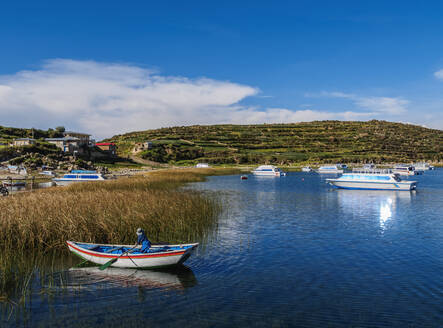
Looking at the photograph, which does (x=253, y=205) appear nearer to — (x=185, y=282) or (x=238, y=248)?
(x=238, y=248)

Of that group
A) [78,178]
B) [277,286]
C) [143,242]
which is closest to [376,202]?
[277,286]

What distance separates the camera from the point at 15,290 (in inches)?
659

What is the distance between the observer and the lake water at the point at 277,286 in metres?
14.3

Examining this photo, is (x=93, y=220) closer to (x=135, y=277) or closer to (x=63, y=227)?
(x=63, y=227)

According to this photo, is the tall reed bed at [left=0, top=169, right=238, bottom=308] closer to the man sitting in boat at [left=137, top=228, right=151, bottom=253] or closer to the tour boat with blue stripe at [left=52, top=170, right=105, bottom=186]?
the man sitting in boat at [left=137, top=228, right=151, bottom=253]

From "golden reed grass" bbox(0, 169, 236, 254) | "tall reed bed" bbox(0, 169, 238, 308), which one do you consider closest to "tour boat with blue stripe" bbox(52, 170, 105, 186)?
"golden reed grass" bbox(0, 169, 236, 254)

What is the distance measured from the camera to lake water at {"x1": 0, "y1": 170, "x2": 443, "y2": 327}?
14266 mm

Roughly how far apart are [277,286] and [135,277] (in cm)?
737

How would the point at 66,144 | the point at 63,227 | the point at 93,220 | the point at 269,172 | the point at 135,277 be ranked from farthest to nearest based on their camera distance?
the point at 66,144 → the point at 269,172 → the point at 93,220 → the point at 63,227 → the point at 135,277

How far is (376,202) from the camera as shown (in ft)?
159

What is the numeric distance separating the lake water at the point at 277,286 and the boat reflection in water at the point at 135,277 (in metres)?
0.05

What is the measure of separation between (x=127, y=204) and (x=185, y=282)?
13308mm

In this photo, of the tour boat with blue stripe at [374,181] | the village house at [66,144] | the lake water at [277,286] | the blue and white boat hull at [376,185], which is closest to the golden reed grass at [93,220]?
the lake water at [277,286]

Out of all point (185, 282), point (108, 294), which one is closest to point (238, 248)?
point (185, 282)
